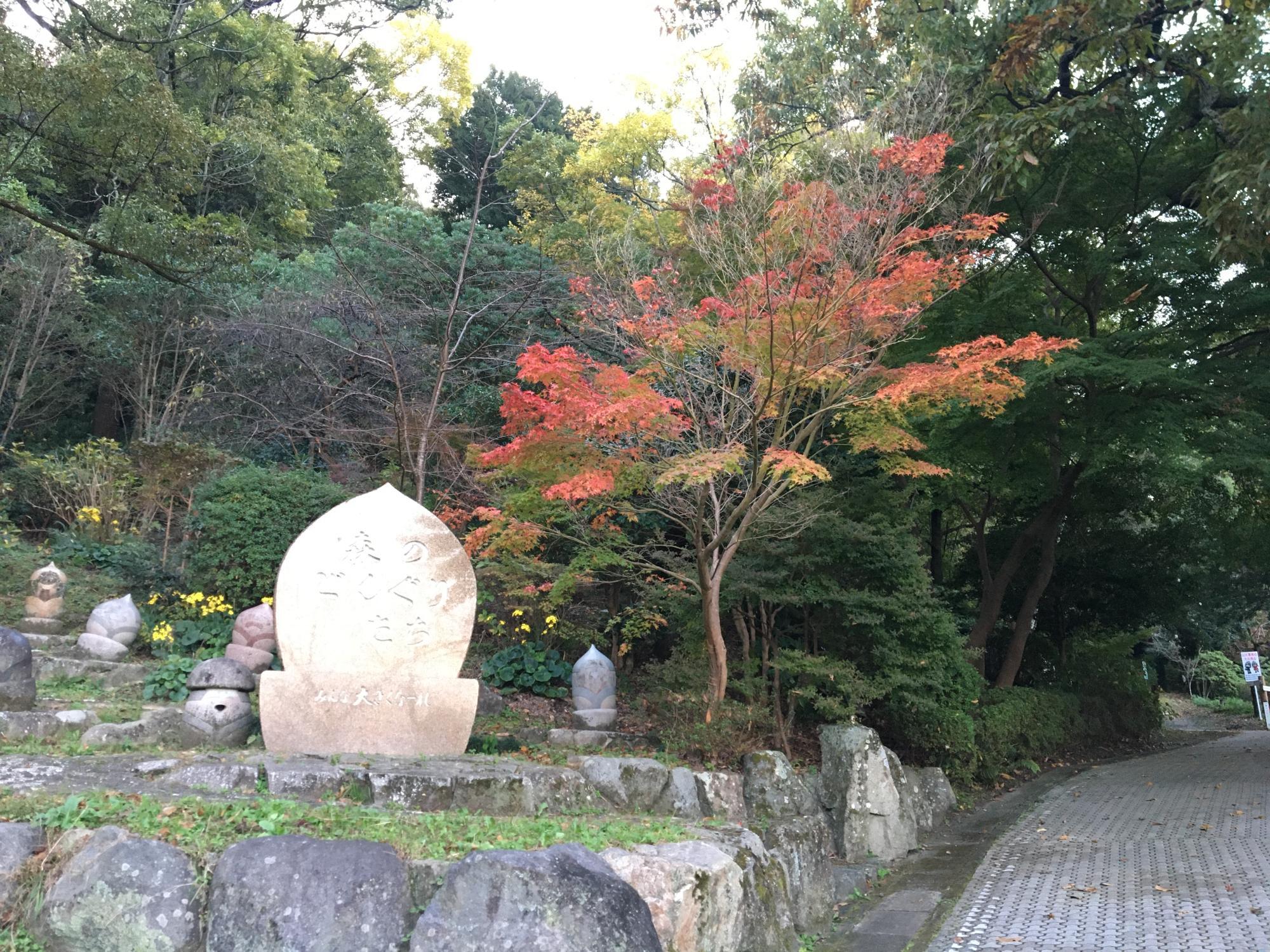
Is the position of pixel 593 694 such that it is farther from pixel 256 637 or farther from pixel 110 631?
pixel 110 631

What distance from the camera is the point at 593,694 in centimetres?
875

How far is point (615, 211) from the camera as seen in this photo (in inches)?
716

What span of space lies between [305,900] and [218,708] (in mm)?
3290

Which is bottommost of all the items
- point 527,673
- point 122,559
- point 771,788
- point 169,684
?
point 771,788

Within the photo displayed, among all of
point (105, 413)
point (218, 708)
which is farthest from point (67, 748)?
point (105, 413)

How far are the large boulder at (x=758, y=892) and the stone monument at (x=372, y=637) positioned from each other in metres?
2.11

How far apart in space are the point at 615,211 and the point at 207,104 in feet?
25.7

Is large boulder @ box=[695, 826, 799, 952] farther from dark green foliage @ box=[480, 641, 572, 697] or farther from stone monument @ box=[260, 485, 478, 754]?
dark green foliage @ box=[480, 641, 572, 697]

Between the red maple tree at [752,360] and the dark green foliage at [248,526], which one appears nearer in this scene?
the red maple tree at [752,360]

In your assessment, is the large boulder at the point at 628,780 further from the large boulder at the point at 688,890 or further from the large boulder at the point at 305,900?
the large boulder at the point at 305,900

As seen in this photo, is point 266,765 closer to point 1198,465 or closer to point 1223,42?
point 1223,42

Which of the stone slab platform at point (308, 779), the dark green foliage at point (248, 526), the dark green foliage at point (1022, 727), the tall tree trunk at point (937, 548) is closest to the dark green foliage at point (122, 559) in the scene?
the dark green foliage at point (248, 526)

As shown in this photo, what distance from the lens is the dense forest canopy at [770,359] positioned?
25.4 feet

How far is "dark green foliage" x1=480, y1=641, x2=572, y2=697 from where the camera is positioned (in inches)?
404
